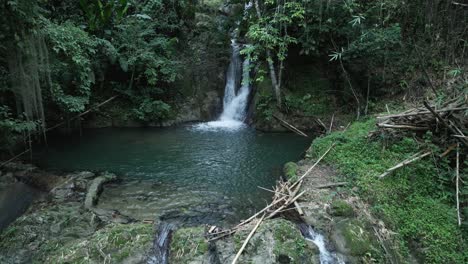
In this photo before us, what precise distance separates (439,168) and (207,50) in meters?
11.4

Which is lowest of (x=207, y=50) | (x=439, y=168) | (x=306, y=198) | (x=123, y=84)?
(x=306, y=198)

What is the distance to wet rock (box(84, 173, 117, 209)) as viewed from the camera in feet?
18.6

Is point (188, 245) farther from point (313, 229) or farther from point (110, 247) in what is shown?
point (313, 229)

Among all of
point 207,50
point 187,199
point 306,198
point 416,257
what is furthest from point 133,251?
point 207,50

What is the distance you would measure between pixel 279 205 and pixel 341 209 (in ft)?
3.16

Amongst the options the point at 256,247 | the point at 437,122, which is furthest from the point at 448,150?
the point at 256,247

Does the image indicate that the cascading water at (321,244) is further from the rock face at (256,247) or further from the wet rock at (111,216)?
the wet rock at (111,216)

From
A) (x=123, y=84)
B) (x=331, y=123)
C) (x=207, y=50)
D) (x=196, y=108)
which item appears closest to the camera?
(x=331, y=123)

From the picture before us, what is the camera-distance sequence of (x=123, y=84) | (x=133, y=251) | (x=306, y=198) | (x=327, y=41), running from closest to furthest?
(x=133, y=251)
(x=306, y=198)
(x=327, y=41)
(x=123, y=84)

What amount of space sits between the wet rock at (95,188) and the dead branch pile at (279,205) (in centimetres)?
252

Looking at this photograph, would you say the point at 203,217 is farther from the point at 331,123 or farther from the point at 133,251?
the point at 331,123

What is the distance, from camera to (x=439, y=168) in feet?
17.2

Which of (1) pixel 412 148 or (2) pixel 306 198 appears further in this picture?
(1) pixel 412 148

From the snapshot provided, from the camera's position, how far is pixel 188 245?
4262 millimetres
